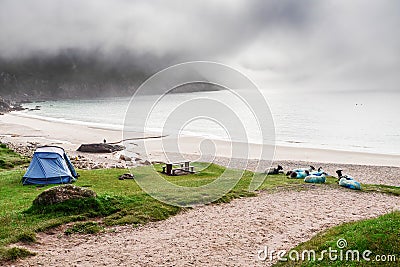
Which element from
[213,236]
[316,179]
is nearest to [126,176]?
[213,236]

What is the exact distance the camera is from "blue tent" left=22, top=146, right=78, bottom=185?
19500 millimetres

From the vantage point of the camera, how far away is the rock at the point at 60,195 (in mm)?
13773

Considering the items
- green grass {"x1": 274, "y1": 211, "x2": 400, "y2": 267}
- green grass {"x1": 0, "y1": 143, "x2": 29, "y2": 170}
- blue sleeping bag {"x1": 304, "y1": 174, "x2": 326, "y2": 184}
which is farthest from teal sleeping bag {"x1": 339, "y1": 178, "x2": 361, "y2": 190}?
green grass {"x1": 0, "y1": 143, "x2": 29, "y2": 170}

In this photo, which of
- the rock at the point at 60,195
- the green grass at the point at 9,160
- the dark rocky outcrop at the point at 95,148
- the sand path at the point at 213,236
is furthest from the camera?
the dark rocky outcrop at the point at 95,148

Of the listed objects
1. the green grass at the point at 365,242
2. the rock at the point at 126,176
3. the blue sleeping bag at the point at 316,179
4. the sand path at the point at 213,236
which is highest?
the blue sleeping bag at the point at 316,179

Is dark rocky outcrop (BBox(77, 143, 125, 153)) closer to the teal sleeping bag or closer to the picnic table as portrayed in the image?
the picnic table

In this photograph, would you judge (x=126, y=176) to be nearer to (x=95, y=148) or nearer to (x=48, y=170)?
(x=48, y=170)

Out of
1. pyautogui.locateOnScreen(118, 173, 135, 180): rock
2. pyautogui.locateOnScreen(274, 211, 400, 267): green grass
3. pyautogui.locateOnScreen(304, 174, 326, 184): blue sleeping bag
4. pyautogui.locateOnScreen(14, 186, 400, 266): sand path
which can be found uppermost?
pyautogui.locateOnScreen(304, 174, 326, 184): blue sleeping bag

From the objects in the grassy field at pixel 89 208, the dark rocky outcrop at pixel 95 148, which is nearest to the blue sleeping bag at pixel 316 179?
the grassy field at pixel 89 208

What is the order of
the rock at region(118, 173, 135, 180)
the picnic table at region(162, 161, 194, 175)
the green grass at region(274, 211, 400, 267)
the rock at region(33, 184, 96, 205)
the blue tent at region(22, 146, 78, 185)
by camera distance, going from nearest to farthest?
the green grass at region(274, 211, 400, 267)
the rock at region(33, 184, 96, 205)
the blue tent at region(22, 146, 78, 185)
the rock at region(118, 173, 135, 180)
the picnic table at region(162, 161, 194, 175)

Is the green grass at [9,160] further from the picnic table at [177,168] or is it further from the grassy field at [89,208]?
the picnic table at [177,168]

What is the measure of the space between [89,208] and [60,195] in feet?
4.36

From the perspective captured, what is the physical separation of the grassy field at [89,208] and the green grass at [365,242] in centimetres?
636

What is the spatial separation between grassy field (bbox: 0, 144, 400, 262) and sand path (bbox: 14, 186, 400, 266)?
0.54m
